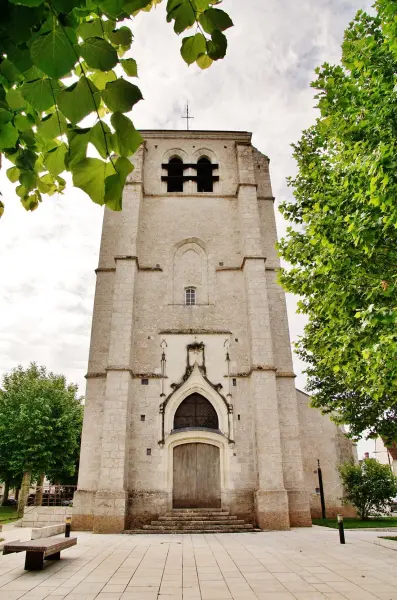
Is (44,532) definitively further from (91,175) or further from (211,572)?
(91,175)

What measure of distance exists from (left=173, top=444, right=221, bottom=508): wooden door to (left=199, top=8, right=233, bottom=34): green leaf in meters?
14.7

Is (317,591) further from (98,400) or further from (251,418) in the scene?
(98,400)

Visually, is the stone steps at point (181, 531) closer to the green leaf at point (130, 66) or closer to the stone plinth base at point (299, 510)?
the stone plinth base at point (299, 510)

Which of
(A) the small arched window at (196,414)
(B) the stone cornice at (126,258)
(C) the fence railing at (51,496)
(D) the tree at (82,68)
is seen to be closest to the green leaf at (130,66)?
(D) the tree at (82,68)

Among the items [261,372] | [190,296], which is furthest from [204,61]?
[190,296]

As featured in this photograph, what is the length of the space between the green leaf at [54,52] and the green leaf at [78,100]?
7cm

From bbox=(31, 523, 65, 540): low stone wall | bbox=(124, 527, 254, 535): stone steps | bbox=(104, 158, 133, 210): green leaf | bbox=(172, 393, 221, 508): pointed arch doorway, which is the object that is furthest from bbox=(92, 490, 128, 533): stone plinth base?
bbox=(104, 158, 133, 210): green leaf

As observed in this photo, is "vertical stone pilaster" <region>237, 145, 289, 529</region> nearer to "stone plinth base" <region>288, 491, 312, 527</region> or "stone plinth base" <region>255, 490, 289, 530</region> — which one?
"stone plinth base" <region>255, 490, 289, 530</region>

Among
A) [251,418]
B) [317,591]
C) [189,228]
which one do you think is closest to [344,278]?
[317,591]

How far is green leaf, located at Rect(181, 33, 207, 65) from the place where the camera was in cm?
169

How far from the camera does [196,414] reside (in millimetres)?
15492

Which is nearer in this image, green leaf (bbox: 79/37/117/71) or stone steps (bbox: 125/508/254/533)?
green leaf (bbox: 79/37/117/71)

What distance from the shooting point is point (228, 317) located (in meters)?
16.8

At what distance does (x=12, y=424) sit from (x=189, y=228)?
15.5m
